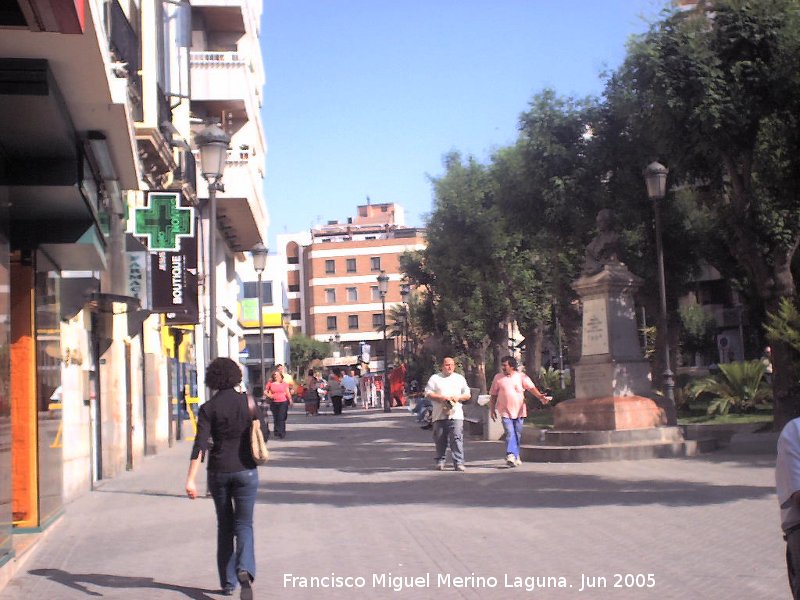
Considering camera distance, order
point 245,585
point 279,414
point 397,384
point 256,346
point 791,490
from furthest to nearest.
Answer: point 256,346 < point 397,384 < point 279,414 < point 245,585 < point 791,490

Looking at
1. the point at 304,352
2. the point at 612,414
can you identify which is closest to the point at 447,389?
the point at 612,414

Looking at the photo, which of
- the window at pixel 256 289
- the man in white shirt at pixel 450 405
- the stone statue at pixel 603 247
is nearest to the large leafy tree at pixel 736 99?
the stone statue at pixel 603 247

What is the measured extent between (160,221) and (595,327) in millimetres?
8255

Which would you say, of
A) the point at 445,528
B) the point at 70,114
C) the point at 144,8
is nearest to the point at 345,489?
the point at 445,528

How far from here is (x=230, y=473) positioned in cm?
824

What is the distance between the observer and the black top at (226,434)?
27.1 feet

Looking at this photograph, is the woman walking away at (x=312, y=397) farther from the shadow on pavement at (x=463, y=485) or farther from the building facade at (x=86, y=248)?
the shadow on pavement at (x=463, y=485)

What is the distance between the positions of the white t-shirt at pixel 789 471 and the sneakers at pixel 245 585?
4.04 m

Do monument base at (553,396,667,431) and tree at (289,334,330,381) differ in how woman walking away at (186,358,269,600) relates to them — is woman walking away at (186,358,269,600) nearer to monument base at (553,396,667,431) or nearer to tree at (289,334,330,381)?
monument base at (553,396,667,431)

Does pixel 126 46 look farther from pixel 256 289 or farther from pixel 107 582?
pixel 256 289

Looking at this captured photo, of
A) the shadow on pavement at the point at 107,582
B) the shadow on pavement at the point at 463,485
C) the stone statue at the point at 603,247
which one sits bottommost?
the shadow on pavement at the point at 107,582

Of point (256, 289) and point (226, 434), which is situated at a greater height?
point (256, 289)

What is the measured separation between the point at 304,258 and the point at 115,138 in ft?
348

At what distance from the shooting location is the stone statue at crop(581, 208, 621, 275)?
829 inches
